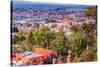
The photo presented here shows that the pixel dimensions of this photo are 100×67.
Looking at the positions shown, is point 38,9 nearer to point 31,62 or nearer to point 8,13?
point 8,13

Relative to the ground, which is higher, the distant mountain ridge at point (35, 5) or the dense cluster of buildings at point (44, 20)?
the distant mountain ridge at point (35, 5)

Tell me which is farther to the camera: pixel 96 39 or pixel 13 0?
pixel 96 39

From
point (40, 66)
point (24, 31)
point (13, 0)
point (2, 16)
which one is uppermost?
point (13, 0)

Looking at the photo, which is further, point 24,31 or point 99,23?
point 99,23

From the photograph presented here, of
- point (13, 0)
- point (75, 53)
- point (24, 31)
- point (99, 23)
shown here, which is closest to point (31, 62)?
point (24, 31)

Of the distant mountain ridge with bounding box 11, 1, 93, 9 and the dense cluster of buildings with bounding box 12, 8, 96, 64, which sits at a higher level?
the distant mountain ridge with bounding box 11, 1, 93, 9

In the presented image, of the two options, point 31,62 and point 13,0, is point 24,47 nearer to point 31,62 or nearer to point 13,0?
point 31,62

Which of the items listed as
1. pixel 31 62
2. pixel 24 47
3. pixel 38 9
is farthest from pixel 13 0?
pixel 31 62

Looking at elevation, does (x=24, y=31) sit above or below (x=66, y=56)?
above

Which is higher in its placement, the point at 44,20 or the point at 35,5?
the point at 35,5
